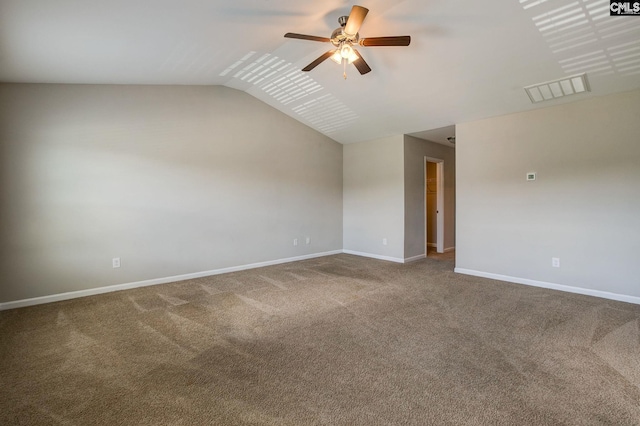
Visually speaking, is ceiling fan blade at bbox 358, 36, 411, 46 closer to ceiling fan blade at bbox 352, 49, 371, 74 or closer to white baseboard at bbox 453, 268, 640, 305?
ceiling fan blade at bbox 352, 49, 371, 74

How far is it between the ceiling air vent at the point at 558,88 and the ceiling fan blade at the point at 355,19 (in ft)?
7.86

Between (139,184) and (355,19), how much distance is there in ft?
11.1

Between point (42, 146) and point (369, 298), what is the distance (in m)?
4.21

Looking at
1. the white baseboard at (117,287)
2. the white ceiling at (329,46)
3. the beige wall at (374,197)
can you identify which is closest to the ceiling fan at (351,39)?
the white ceiling at (329,46)

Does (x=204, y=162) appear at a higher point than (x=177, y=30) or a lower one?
lower

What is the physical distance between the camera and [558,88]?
134 inches

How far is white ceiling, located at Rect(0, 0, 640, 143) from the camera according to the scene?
2338 millimetres

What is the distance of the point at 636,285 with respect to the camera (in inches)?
130

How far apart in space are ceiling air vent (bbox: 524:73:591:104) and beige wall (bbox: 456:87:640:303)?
28cm

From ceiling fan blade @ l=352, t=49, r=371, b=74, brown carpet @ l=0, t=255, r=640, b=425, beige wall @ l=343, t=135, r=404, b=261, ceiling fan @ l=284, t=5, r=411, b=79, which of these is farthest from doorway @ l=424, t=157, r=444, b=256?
ceiling fan @ l=284, t=5, r=411, b=79

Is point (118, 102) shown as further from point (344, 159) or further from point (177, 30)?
point (344, 159)

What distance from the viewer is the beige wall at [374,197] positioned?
5531mm

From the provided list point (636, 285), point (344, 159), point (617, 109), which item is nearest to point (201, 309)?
point (344, 159)

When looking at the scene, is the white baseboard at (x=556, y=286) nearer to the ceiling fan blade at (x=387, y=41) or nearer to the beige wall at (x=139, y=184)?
the beige wall at (x=139, y=184)
